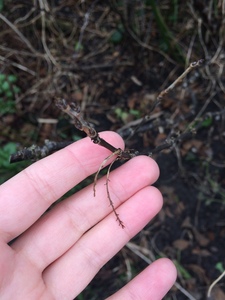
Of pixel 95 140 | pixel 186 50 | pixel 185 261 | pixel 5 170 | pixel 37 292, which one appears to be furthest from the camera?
pixel 186 50

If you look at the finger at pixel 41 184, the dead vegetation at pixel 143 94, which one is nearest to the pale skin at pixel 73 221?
the finger at pixel 41 184

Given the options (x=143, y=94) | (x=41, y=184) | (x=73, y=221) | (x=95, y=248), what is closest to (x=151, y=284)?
(x=95, y=248)

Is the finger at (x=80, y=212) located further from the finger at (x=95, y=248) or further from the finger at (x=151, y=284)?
the finger at (x=151, y=284)

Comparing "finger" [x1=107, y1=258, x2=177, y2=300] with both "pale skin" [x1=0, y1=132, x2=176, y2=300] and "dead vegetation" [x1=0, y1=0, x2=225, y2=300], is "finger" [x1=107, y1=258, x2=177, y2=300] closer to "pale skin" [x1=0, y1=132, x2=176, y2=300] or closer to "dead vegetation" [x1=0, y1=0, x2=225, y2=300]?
"pale skin" [x1=0, y1=132, x2=176, y2=300]

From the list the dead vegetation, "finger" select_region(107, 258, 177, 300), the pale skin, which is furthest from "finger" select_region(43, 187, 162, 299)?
the dead vegetation

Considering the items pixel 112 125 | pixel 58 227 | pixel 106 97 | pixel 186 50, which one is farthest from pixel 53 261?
pixel 186 50

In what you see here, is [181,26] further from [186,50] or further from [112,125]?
[112,125]
